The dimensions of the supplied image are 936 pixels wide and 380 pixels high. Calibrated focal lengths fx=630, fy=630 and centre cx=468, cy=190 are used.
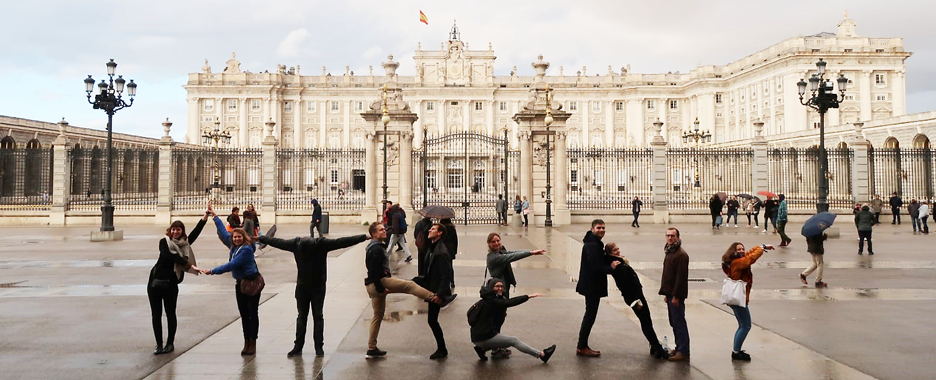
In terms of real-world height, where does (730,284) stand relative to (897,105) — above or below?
below

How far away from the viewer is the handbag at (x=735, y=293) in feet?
21.0

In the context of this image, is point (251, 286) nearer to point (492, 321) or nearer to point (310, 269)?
point (310, 269)

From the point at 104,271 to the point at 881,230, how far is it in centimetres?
2466

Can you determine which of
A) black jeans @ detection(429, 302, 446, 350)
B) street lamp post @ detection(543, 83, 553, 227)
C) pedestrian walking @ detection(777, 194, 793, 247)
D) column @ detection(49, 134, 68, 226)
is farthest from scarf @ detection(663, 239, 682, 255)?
column @ detection(49, 134, 68, 226)

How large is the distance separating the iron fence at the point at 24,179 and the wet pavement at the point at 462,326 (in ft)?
52.3

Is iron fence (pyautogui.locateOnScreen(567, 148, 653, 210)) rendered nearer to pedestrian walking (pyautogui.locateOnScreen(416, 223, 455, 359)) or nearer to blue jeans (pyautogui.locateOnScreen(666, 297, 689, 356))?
blue jeans (pyautogui.locateOnScreen(666, 297, 689, 356))

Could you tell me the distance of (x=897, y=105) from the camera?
7081cm

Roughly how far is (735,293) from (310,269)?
14.3ft

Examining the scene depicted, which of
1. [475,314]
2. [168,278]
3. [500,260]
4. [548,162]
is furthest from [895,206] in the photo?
[168,278]

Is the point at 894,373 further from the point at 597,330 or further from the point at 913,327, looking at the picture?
the point at 597,330

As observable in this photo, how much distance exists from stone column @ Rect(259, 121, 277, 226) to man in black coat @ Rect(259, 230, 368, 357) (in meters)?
19.8

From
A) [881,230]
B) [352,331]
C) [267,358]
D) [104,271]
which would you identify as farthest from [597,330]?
[881,230]

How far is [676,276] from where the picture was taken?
6.41 m

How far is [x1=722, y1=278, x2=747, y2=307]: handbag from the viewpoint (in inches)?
252
